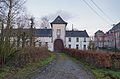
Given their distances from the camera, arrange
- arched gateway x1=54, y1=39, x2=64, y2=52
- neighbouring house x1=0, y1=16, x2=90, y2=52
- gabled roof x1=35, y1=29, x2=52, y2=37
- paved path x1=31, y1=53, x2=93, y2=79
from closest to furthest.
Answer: paved path x1=31, y1=53, x2=93, y2=79, arched gateway x1=54, y1=39, x2=64, y2=52, neighbouring house x1=0, y1=16, x2=90, y2=52, gabled roof x1=35, y1=29, x2=52, y2=37

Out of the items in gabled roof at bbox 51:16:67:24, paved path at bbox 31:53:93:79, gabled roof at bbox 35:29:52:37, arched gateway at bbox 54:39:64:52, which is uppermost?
gabled roof at bbox 51:16:67:24

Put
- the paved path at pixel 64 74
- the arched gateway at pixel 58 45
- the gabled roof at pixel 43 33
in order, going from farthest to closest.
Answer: the gabled roof at pixel 43 33 → the arched gateway at pixel 58 45 → the paved path at pixel 64 74

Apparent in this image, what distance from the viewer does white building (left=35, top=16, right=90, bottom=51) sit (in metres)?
30.8

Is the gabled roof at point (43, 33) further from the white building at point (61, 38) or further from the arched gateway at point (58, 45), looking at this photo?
the arched gateway at point (58, 45)

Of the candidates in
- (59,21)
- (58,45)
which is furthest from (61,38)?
(59,21)

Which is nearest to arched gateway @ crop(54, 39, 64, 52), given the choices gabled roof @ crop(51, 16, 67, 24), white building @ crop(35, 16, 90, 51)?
white building @ crop(35, 16, 90, 51)

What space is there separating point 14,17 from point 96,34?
58749mm

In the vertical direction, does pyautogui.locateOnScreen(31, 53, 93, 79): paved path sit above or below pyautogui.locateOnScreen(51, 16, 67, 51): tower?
below

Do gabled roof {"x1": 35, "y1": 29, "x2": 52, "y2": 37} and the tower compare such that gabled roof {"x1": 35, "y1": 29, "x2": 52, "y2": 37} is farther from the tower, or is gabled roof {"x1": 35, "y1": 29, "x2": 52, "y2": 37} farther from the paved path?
the paved path

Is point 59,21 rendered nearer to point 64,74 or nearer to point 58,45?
point 58,45

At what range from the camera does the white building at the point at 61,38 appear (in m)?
30.8

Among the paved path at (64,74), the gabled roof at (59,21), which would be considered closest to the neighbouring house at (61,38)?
the gabled roof at (59,21)

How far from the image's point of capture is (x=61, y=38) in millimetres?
31172

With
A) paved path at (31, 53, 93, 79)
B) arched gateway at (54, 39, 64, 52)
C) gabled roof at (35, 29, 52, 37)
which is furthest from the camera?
gabled roof at (35, 29, 52, 37)
